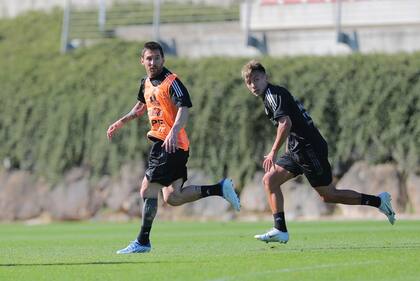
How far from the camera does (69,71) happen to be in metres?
30.0

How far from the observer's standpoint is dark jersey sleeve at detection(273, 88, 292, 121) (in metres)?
12.9

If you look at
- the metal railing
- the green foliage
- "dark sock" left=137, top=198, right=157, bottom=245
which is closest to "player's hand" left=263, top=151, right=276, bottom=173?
"dark sock" left=137, top=198, right=157, bottom=245

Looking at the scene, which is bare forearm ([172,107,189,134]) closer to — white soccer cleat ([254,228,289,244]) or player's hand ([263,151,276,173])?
player's hand ([263,151,276,173])

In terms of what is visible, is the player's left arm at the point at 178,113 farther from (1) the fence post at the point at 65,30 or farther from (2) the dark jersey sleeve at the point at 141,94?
(1) the fence post at the point at 65,30

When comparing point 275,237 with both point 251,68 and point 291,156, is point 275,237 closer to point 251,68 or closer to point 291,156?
point 291,156

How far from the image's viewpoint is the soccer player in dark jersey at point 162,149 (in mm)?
12695

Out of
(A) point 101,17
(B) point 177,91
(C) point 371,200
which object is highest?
(A) point 101,17

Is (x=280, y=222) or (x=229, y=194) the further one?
(x=280, y=222)

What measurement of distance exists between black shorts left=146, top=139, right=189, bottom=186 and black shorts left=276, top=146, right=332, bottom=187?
128cm

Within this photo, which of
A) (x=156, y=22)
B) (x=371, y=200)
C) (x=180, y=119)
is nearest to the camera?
(x=180, y=119)

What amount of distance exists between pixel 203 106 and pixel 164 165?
14.7 metres

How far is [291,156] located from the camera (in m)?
13.5

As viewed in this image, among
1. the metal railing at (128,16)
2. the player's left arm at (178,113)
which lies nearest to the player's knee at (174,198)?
the player's left arm at (178,113)

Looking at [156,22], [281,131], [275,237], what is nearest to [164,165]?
[281,131]
